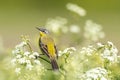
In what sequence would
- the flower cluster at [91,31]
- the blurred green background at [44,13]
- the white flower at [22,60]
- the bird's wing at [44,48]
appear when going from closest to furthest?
A: the white flower at [22,60] → the bird's wing at [44,48] → the flower cluster at [91,31] → the blurred green background at [44,13]

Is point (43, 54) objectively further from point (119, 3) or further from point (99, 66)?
point (119, 3)

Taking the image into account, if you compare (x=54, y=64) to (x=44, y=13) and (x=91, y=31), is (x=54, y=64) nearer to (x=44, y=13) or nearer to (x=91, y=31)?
(x=91, y=31)

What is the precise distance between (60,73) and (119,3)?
24.9ft

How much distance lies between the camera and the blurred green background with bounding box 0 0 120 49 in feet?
28.8

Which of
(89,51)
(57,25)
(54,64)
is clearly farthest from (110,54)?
(57,25)

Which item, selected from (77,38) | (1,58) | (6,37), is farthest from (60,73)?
(6,37)

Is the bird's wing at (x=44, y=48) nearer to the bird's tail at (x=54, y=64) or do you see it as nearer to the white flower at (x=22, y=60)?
the bird's tail at (x=54, y=64)

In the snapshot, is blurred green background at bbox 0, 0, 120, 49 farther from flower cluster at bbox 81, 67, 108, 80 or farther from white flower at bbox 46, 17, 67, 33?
flower cluster at bbox 81, 67, 108, 80

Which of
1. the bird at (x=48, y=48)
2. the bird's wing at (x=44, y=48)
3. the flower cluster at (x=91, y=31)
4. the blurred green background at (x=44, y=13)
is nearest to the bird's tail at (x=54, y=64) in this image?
the bird at (x=48, y=48)

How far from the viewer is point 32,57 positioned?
2750 mm

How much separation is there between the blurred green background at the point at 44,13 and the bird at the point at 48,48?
492cm

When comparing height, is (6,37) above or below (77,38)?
above

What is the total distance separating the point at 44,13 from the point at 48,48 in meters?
6.36

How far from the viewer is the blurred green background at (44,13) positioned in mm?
8775
